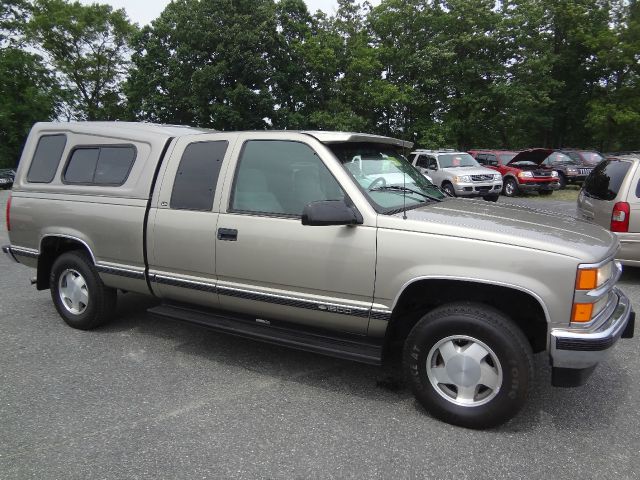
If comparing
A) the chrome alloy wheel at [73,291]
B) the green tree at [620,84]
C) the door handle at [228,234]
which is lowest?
the chrome alloy wheel at [73,291]

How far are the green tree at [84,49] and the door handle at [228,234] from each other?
4111 cm

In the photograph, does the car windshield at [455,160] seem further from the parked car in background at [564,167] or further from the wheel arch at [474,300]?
the wheel arch at [474,300]

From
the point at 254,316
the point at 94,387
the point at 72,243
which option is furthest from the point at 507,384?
the point at 72,243

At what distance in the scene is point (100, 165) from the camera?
4.59m

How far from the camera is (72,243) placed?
4.88 metres

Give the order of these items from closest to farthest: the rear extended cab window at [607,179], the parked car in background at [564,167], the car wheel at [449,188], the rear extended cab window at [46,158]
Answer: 1. the rear extended cab window at [46,158]
2. the rear extended cab window at [607,179]
3. the car wheel at [449,188]
4. the parked car in background at [564,167]

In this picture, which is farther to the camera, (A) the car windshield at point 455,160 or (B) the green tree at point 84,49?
(B) the green tree at point 84,49

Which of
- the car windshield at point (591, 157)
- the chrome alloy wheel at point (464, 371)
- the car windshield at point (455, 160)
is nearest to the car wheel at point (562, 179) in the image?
the car windshield at point (591, 157)

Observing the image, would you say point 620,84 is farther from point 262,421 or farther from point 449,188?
point 262,421

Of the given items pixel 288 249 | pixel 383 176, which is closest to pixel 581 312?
pixel 383 176

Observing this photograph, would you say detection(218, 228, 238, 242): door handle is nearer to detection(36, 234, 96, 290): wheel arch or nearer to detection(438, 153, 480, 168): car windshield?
detection(36, 234, 96, 290): wheel arch

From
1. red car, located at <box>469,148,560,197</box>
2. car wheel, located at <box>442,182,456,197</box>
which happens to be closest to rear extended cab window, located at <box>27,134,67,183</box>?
car wheel, located at <box>442,182,456,197</box>

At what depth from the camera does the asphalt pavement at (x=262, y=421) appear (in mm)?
2691

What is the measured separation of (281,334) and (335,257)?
76 cm
